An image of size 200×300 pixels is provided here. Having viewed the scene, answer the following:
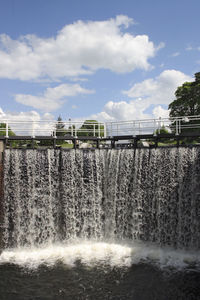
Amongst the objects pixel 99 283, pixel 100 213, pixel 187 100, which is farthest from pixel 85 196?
pixel 187 100

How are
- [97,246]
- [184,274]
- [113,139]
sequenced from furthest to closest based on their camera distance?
[113,139], [97,246], [184,274]

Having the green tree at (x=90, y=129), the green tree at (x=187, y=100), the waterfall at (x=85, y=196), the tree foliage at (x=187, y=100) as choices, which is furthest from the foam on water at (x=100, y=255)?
the tree foliage at (x=187, y=100)

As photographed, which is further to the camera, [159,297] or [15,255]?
[15,255]

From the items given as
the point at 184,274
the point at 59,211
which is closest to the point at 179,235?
the point at 184,274

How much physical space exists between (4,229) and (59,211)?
146 inches

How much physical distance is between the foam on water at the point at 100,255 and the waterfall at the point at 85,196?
0.54 metres

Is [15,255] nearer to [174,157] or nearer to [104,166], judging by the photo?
[104,166]

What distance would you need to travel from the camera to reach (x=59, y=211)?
15766mm

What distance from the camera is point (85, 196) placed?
15859 millimetres

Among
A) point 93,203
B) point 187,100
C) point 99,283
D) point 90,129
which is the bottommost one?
point 99,283

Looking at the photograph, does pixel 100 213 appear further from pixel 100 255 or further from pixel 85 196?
pixel 100 255

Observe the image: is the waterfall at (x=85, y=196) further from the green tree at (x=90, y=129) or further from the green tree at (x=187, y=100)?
the green tree at (x=187, y=100)

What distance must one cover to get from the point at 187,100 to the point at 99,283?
93.3ft

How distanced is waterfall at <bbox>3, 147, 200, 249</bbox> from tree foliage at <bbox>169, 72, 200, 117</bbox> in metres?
21.1
